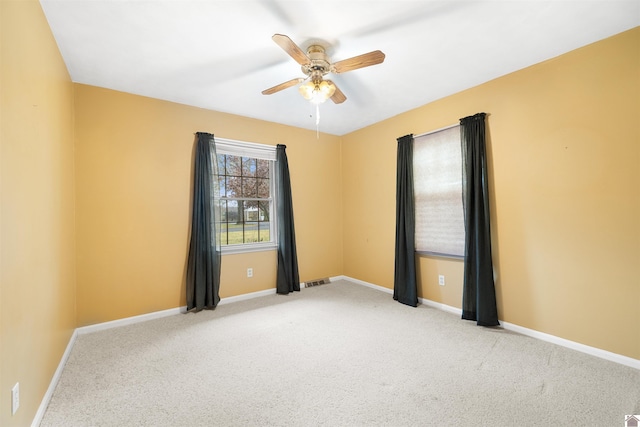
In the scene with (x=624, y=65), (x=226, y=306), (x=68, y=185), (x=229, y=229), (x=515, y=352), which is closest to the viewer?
(x=624, y=65)

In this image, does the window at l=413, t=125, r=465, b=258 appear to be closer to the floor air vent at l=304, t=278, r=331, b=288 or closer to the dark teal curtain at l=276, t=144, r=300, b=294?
the floor air vent at l=304, t=278, r=331, b=288

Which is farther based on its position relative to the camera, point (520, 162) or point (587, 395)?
point (520, 162)

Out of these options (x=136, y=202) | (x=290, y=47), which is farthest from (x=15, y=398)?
(x=290, y=47)

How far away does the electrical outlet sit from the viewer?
4.29ft

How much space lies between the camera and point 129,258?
3105 millimetres

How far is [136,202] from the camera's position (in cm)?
316

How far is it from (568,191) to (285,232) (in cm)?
325

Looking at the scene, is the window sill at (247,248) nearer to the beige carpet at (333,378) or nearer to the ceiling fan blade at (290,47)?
the beige carpet at (333,378)

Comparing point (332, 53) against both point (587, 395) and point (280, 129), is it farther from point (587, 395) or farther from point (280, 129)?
point (587, 395)

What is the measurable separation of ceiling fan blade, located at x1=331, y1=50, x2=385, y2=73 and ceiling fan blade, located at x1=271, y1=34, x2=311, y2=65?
25 cm

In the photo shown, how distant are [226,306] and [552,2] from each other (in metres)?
4.22

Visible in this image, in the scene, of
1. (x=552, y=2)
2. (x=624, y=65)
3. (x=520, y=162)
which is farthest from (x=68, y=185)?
(x=624, y=65)

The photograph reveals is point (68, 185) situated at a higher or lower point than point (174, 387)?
higher

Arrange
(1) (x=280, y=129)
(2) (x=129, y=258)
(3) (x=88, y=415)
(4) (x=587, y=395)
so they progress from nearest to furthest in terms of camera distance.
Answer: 1. (3) (x=88, y=415)
2. (4) (x=587, y=395)
3. (2) (x=129, y=258)
4. (1) (x=280, y=129)
